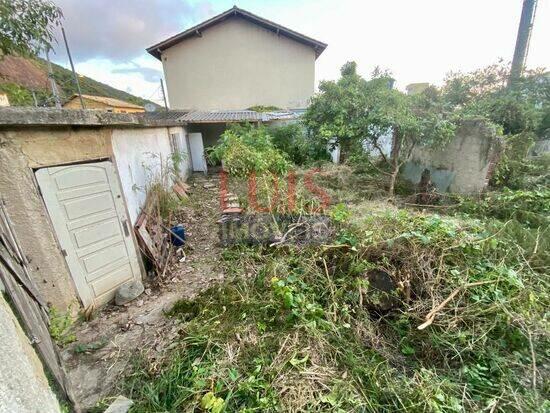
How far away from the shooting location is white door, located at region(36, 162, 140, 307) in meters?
2.98

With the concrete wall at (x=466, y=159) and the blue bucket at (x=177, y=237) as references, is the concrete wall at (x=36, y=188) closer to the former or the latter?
the blue bucket at (x=177, y=237)

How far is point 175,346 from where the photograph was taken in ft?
9.11

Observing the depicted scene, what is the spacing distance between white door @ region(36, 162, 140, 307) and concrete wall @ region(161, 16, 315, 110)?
14.9 meters

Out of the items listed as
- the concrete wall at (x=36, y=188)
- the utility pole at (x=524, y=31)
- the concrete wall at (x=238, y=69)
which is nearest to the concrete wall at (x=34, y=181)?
the concrete wall at (x=36, y=188)

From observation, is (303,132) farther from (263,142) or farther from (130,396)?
(130,396)

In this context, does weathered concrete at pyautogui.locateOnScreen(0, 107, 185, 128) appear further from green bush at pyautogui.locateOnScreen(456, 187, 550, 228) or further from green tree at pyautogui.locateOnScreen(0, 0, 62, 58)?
green bush at pyautogui.locateOnScreen(456, 187, 550, 228)

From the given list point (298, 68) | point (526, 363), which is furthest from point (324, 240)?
point (298, 68)

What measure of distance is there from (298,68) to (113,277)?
55.1 feet

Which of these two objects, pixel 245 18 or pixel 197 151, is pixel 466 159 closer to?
pixel 197 151

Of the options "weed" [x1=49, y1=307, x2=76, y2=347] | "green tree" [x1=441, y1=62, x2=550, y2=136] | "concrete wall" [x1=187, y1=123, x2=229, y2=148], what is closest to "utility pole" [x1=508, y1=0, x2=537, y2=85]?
"green tree" [x1=441, y1=62, x2=550, y2=136]


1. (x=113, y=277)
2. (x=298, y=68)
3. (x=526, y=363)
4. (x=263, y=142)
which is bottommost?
(x=526, y=363)

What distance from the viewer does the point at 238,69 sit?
16031 mm

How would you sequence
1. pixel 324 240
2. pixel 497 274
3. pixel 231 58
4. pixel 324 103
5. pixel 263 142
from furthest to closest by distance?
pixel 231 58
pixel 263 142
pixel 324 103
pixel 324 240
pixel 497 274

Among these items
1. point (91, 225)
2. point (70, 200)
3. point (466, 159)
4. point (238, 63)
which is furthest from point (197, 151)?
point (466, 159)
